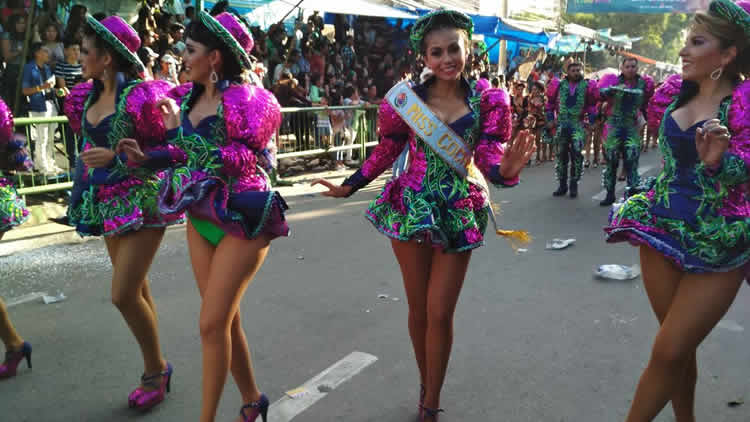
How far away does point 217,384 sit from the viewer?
2807mm

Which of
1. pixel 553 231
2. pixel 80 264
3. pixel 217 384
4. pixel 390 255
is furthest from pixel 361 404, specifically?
pixel 553 231

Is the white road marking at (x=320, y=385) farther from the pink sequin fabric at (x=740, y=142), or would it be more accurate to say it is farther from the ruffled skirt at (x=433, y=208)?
the pink sequin fabric at (x=740, y=142)

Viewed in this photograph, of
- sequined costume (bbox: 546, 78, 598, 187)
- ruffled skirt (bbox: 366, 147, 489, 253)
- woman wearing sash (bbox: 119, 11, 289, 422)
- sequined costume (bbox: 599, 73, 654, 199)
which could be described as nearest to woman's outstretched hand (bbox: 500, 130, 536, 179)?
ruffled skirt (bbox: 366, 147, 489, 253)

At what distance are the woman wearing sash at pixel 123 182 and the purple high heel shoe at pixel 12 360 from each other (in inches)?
32.0

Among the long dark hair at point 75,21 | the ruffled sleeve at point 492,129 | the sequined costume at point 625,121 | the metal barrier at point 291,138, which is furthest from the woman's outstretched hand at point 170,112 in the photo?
the sequined costume at point 625,121

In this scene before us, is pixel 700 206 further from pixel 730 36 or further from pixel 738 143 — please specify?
pixel 730 36

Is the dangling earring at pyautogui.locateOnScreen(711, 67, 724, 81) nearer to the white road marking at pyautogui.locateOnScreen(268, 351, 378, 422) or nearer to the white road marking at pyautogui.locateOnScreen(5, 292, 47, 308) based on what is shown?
the white road marking at pyautogui.locateOnScreen(268, 351, 378, 422)

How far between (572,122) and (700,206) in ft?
24.4

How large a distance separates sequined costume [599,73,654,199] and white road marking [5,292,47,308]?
700 cm

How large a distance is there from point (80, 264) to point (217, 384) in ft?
12.8

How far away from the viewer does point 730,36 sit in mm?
2586

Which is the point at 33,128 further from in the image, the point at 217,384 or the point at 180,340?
the point at 217,384

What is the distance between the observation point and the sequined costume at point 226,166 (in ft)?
9.34

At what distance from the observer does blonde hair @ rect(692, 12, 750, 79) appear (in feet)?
8.45
